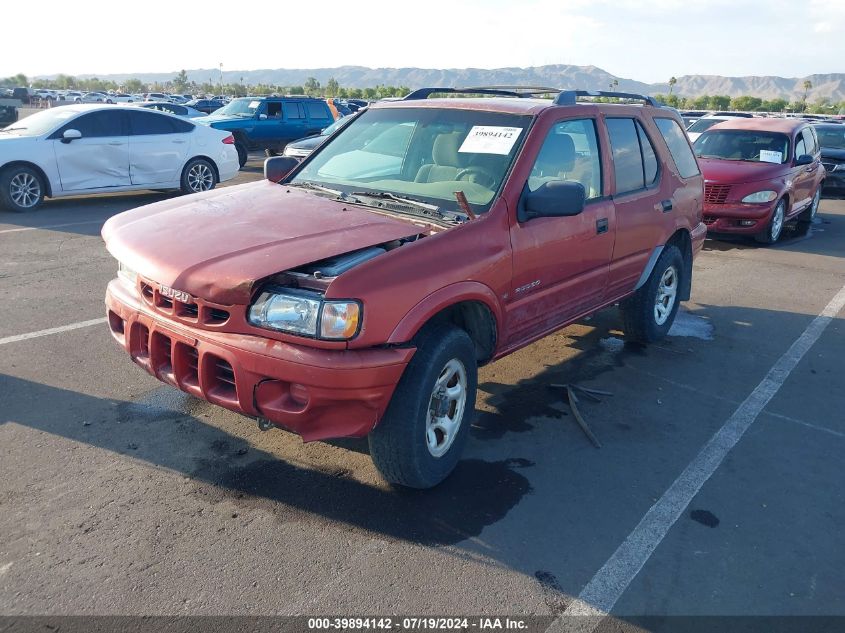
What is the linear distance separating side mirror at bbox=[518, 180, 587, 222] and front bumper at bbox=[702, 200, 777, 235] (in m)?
7.48

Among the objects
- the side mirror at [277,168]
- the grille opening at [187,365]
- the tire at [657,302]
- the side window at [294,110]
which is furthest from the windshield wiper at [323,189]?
the side window at [294,110]

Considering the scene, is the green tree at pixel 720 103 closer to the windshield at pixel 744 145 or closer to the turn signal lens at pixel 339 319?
the windshield at pixel 744 145

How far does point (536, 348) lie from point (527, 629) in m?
3.30

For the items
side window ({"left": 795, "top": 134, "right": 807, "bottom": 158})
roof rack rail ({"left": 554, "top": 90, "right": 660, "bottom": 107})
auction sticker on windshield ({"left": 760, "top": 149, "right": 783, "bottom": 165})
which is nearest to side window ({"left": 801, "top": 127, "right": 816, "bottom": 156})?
side window ({"left": 795, "top": 134, "right": 807, "bottom": 158})

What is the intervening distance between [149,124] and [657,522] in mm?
10977

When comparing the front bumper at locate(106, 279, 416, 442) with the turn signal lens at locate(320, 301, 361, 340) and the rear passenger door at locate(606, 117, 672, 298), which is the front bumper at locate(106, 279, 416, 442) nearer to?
the turn signal lens at locate(320, 301, 361, 340)

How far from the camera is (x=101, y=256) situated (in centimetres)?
827

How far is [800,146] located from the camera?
11602 millimetres

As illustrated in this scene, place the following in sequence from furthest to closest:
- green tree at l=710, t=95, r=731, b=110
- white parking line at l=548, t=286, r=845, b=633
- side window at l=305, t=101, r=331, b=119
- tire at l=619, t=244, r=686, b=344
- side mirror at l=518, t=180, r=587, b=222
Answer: green tree at l=710, t=95, r=731, b=110 < side window at l=305, t=101, r=331, b=119 < tire at l=619, t=244, r=686, b=344 < side mirror at l=518, t=180, r=587, b=222 < white parking line at l=548, t=286, r=845, b=633

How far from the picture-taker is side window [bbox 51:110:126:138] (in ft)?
36.4

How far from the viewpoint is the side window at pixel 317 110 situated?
20.0 metres

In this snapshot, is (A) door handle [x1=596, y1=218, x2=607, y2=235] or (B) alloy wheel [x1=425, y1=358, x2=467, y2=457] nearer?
(B) alloy wheel [x1=425, y1=358, x2=467, y2=457]

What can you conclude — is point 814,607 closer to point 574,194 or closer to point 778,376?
point 574,194

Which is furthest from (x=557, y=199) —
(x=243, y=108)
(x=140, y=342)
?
(x=243, y=108)
